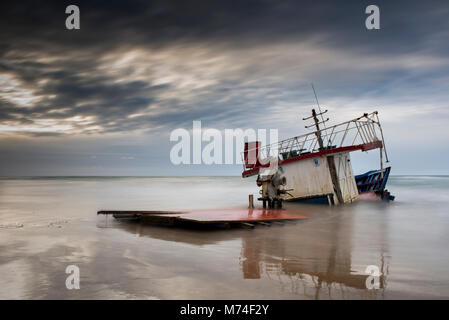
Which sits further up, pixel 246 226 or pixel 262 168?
pixel 262 168

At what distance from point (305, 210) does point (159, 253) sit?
11.7 metres

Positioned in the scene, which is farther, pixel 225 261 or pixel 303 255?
pixel 303 255

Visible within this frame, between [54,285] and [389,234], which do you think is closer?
[54,285]

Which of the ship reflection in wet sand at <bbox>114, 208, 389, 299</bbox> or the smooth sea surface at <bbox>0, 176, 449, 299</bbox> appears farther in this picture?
the ship reflection in wet sand at <bbox>114, 208, 389, 299</bbox>

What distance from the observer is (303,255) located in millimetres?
8742

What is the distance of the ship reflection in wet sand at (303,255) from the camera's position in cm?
612

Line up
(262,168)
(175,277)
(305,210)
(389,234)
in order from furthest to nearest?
(262,168)
(305,210)
(389,234)
(175,277)

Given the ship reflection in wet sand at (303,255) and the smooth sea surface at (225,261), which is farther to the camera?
the ship reflection in wet sand at (303,255)

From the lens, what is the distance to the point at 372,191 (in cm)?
2638

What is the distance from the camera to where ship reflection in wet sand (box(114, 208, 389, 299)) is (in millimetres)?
6125

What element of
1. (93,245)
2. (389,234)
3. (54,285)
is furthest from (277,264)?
(389,234)

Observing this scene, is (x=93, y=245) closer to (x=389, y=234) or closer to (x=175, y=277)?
(x=175, y=277)
